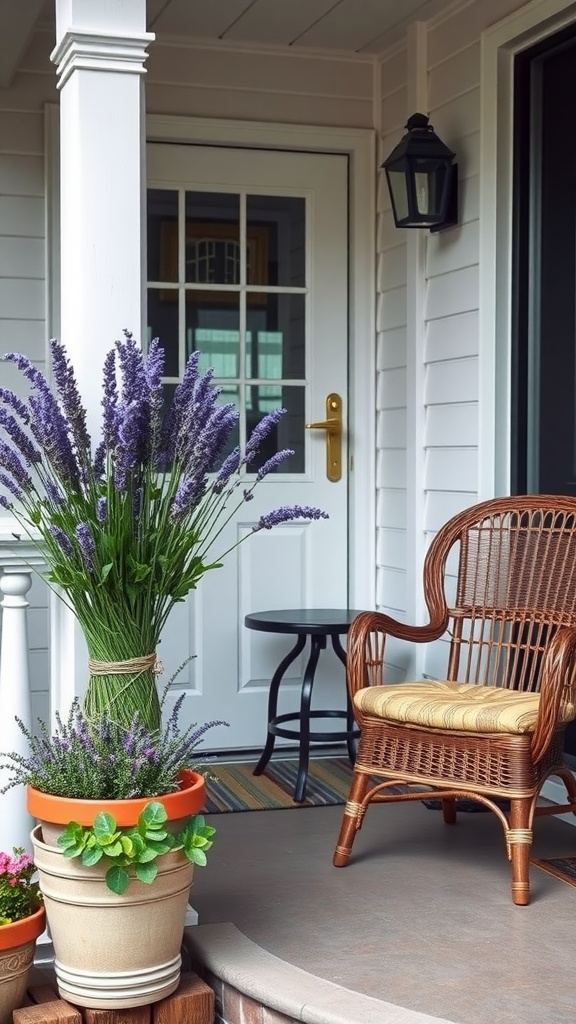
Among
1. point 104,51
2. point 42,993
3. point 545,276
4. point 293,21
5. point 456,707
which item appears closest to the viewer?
point 42,993

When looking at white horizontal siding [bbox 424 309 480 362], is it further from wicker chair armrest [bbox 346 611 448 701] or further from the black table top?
wicker chair armrest [bbox 346 611 448 701]

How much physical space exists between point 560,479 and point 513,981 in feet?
5.61

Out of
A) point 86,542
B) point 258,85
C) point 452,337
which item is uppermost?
point 258,85

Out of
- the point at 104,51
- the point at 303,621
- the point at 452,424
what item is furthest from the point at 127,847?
the point at 452,424

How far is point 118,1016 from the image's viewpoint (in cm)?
Answer: 231

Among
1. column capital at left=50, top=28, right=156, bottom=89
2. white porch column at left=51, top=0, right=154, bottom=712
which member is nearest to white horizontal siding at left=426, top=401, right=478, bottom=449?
white porch column at left=51, top=0, right=154, bottom=712

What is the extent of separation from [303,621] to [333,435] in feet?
2.90

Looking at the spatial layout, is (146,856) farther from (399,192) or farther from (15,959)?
(399,192)

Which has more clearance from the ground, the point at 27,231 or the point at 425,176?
the point at 425,176

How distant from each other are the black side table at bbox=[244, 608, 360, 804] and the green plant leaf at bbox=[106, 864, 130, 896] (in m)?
1.75

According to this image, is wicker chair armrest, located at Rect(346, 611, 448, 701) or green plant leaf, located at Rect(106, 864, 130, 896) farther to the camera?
wicker chair armrest, located at Rect(346, 611, 448, 701)

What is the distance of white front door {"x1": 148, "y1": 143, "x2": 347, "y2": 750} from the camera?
4551mm

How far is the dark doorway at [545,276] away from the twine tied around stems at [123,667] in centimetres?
172

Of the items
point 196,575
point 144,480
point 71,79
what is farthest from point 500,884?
point 71,79
